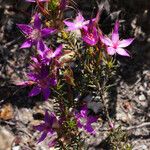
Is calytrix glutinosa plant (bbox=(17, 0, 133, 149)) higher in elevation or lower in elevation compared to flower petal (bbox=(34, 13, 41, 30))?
lower

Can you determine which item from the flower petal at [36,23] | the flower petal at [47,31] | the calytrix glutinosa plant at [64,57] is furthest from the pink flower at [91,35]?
the flower petal at [36,23]

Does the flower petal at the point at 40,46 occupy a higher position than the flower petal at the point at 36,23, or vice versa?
the flower petal at the point at 36,23

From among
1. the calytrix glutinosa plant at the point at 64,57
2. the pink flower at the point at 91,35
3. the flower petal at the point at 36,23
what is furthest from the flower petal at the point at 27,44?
the pink flower at the point at 91,35

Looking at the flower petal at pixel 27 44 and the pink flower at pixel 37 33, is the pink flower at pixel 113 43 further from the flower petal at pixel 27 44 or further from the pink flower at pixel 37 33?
the flower petal at pixel 27 44

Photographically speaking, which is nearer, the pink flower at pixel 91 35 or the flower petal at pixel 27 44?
the pink flower at pixel 91 35

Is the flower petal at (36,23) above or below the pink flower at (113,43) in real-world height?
above

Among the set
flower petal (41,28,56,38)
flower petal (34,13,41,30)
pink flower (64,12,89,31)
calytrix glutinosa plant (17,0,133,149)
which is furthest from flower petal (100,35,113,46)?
flower petal (34,13,41,30)

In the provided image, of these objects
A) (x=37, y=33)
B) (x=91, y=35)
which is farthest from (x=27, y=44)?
(x=91, y=35)

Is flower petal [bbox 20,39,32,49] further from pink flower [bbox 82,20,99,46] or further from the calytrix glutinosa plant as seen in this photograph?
pink flower [bbox 82,20,99,46]

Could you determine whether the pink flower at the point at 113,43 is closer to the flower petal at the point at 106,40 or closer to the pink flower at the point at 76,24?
the flower petal at the point at 106,40

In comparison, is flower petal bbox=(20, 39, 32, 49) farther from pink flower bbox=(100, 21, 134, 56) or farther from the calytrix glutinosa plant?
pink flower bbox=(100, 21, 134, 56)

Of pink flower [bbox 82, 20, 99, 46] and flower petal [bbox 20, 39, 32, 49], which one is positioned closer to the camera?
pink flower [bbox 82, 20, 99, 46]

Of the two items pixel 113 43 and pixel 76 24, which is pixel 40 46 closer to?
pixel 76 24
